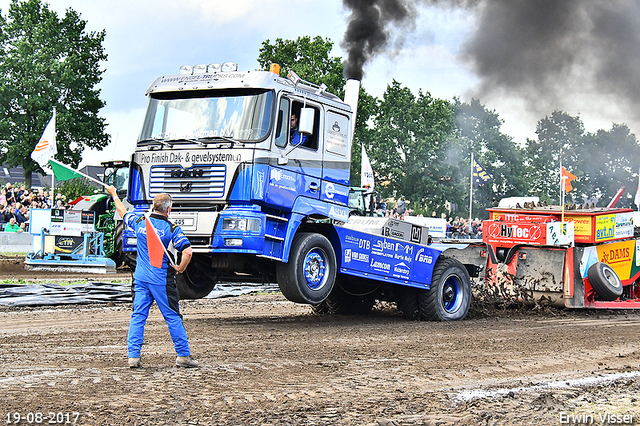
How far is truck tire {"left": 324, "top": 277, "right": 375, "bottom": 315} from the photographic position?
12.5m

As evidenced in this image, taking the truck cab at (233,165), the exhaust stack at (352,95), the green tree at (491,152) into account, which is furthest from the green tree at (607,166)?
the truck cab at (233,165)

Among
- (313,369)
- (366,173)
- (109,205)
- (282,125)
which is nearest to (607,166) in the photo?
(366,173)

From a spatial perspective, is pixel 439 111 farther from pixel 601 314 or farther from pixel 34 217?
pixel 601 314

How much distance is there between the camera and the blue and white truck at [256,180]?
918 centimetres

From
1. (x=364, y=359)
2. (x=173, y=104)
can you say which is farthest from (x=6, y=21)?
(x=364, y=359)

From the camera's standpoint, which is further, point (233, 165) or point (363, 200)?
point (363, 200)

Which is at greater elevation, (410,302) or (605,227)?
(605,227)

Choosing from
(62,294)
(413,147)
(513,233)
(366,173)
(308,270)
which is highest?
(413,147)

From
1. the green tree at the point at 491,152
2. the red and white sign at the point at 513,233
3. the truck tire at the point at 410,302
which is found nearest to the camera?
the truck tire at the point at 410,302

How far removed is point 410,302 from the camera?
1179 cm

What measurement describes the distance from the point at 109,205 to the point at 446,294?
12533 millimetres

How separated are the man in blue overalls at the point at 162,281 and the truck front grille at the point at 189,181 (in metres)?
2.22

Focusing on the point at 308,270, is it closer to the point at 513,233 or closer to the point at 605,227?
the point at 513,233

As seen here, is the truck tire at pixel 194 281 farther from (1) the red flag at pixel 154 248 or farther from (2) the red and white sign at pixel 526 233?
(2) the red and white sign at pixel 526 233
